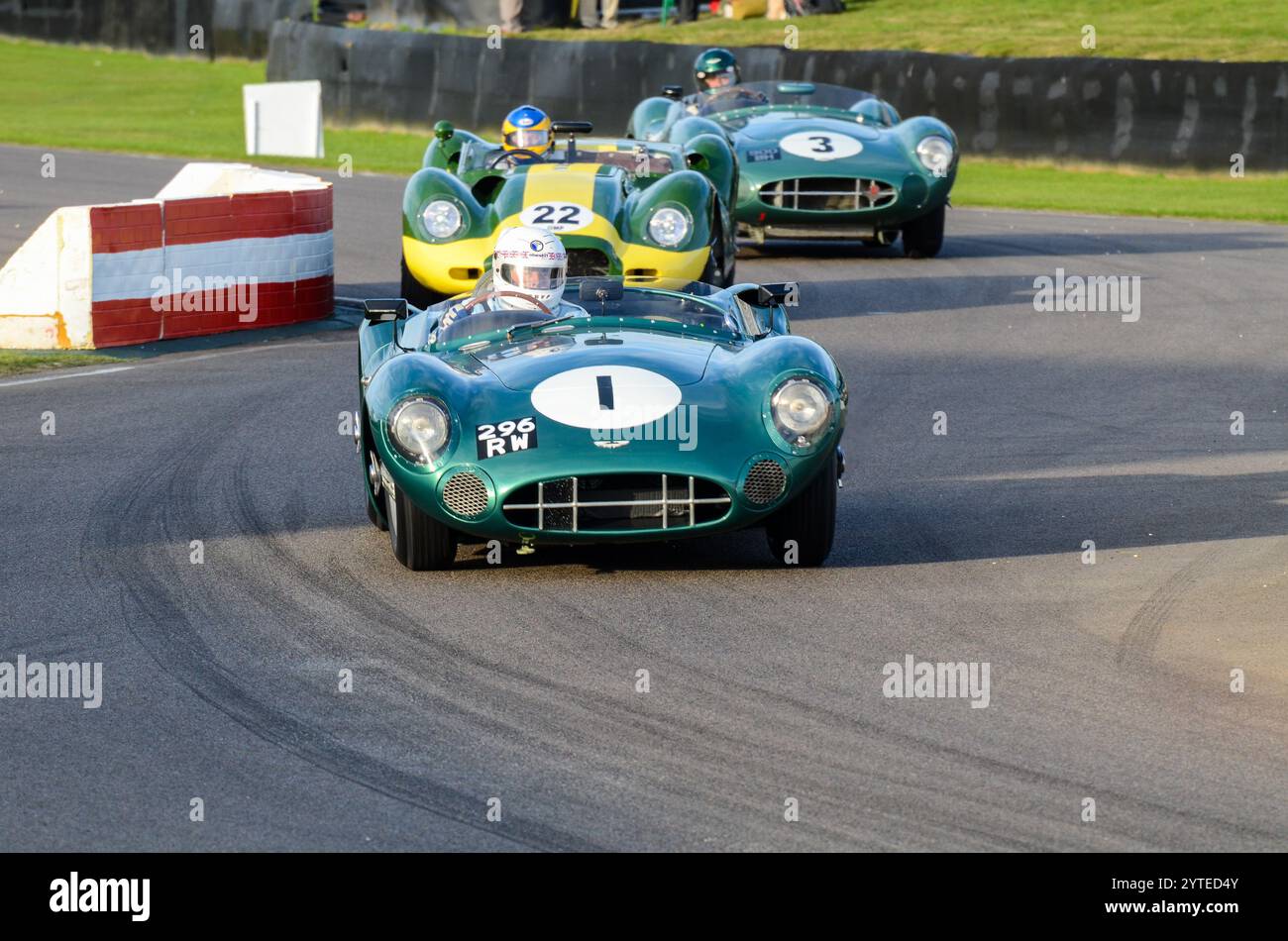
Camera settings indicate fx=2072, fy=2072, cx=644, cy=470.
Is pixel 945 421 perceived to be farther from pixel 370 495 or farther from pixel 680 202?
pixel 370 495

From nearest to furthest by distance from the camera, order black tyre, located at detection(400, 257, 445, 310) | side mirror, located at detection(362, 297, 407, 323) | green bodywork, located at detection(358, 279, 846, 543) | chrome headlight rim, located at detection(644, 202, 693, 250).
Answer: green bodywork, located at detection(358, 279, 846, 543)
side mirror, located at detection(362, 297, 407, 323)
chrome headlight rim, located at detection(644, 202, 693, 250)
black tyre, located at detection(400, 257, 445, 310)

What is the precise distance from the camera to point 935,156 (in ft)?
49.6

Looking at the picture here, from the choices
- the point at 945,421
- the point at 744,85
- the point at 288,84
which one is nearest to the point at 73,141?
the point at 288,84

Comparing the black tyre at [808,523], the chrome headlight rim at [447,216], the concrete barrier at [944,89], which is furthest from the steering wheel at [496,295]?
the concrete barrier at [944,89]

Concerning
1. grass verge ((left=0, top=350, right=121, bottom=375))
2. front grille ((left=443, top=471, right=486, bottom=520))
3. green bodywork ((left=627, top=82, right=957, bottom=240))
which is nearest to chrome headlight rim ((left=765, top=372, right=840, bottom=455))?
front grille ((left=443, top=471, right=486, bottom=520))

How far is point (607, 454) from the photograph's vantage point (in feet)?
20.5

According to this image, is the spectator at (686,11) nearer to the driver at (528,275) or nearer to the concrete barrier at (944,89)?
the concrete barrier at (944,89)

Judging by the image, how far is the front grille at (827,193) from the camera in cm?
1498

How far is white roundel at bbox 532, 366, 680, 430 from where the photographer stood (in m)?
6.33

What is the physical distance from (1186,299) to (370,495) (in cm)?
831

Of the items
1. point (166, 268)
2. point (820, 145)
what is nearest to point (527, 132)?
point (166, 268)

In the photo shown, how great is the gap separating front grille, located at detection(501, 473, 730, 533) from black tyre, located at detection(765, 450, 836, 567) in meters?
0.28

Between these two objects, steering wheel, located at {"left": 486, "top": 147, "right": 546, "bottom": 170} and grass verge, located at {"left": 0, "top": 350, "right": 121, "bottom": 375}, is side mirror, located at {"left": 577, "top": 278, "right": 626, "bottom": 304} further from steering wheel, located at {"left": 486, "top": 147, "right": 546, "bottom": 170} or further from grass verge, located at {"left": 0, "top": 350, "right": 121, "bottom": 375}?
steering wheel, located at {"left": 486, "top": 147, "right": 546, "bottom": 170}

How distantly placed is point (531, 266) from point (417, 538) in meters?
1.46
